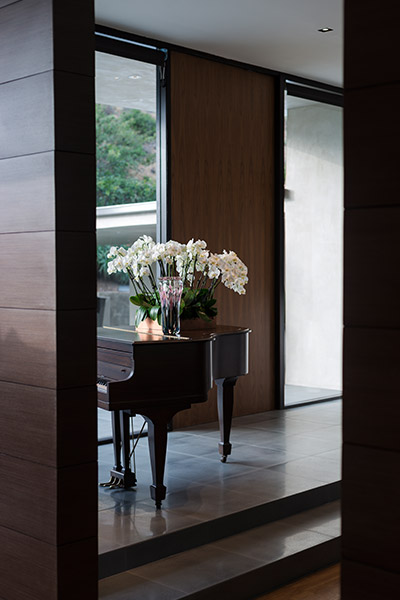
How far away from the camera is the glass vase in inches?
174

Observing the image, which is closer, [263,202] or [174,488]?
[174,488]

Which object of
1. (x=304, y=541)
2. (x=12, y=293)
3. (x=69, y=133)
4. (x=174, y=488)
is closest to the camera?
(x=69, y=133)

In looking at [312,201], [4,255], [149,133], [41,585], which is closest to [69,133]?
[4,255]

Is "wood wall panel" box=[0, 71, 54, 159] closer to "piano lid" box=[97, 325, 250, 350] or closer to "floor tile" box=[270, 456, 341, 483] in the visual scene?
"piano lid" box=[97, 325, 250, 350]

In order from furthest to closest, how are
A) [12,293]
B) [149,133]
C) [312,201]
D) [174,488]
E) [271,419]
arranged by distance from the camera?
[312,201] → [271,419] → [149,133] → [174,488] → [12,293]

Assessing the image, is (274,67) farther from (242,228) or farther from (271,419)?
(271,419)

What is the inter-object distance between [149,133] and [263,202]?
136cm

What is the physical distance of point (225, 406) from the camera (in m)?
5.07

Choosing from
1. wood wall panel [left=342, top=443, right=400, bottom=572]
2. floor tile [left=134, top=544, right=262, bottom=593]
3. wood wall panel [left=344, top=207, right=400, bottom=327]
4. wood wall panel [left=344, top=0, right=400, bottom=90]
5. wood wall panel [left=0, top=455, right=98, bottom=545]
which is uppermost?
wood wall panel [left=344, top=0, right=400, bottom=90]

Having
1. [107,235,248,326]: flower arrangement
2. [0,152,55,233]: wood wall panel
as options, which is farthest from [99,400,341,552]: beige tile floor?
[0,152,55,233]: wood wall panel

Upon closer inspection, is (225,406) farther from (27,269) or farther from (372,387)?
(372,387)

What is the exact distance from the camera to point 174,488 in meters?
4.55

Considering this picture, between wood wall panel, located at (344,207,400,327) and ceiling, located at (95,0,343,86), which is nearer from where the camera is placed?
wood wall panel, located at (344,207,400,327)

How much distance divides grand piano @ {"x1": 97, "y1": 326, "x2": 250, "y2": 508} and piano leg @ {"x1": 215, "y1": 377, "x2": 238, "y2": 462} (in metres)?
0.59
